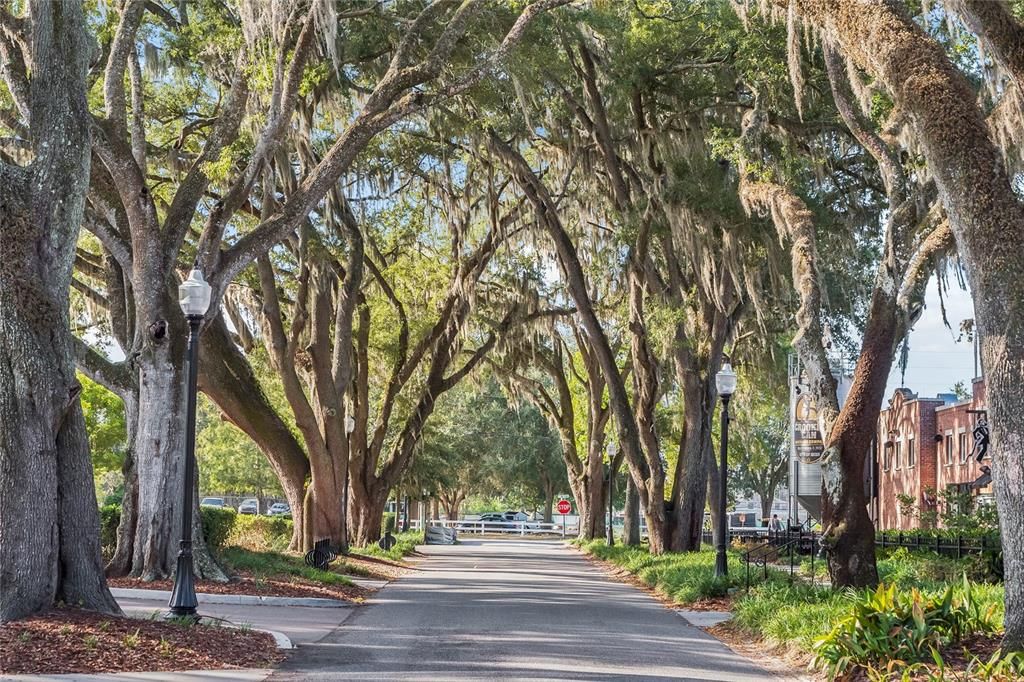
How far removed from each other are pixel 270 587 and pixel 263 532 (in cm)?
1915

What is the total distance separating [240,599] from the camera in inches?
666

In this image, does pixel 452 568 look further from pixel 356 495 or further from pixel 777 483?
pixel 777 483

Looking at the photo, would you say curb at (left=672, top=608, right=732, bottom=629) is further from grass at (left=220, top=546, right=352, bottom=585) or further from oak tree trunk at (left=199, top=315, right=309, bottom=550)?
oak tree trunk at (left=199, top=315, right=309, bottom=550)

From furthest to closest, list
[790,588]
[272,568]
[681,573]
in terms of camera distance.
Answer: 1. [681,573]
2. [272,568]
3. [790,588]

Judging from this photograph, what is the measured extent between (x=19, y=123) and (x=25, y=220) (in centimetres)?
743

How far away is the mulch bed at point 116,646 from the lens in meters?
9.99

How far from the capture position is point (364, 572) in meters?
25.6

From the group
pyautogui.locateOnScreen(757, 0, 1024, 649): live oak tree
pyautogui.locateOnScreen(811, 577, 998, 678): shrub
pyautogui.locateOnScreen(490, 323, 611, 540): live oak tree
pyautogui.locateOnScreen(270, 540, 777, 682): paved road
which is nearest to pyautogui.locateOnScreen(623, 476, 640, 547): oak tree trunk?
pyautogui.locateOnScreen(490, 323, 611, 540): live oak tree

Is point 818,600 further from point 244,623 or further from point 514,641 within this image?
point 244,623

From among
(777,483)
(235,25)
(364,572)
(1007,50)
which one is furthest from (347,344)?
(777,483)

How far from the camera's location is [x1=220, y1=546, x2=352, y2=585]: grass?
20.6 meters

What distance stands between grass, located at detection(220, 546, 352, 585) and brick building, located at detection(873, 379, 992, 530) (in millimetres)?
21800

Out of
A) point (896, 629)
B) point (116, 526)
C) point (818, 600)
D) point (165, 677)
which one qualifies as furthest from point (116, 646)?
point (116, 526)

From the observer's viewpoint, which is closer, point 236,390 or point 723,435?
point 723,435
